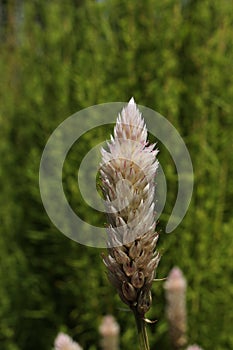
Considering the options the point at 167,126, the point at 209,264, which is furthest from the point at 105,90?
the point at 209,264

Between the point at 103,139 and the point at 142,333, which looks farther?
the point at 103,139

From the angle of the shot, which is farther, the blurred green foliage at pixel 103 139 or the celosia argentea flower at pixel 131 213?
the blurred green foliage at pixel 103 139

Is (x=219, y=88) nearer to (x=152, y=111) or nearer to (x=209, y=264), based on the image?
(x=152, y=111)

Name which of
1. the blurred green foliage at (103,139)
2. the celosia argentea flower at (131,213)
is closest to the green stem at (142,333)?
the celosia argentea flower at (131,213)

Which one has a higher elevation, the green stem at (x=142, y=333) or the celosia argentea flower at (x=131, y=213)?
the celosia argentea flower at (x=131, y=213)

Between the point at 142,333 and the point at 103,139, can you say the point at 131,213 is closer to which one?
the point at 142,333

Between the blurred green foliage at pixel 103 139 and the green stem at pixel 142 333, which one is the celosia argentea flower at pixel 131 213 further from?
the blurred green foliage at pixel 103 139

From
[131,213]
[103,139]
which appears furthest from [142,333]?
[103,139]
